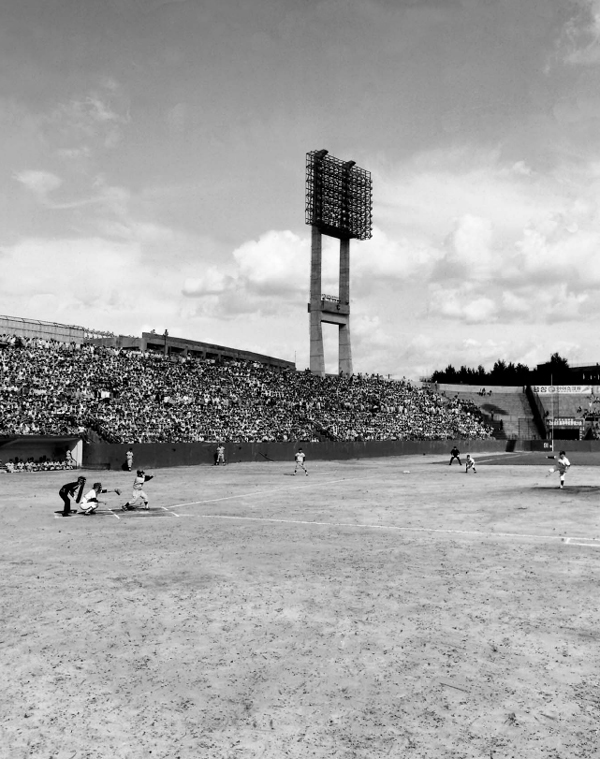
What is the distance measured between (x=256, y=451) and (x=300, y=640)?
143 feet

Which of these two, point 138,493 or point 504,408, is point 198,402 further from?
point 504,408

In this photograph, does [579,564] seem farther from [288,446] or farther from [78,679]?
[288,446]

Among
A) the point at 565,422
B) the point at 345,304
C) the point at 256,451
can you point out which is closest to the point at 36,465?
the point at 256,451

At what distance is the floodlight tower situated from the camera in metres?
84.1

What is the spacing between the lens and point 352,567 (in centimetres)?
1360

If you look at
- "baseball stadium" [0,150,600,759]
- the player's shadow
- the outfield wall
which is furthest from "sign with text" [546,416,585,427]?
the player's shadow

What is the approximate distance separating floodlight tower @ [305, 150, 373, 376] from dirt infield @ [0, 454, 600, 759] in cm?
6623

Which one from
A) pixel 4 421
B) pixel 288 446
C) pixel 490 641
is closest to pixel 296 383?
pixel 288 446

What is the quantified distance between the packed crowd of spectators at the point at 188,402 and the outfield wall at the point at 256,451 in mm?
1730

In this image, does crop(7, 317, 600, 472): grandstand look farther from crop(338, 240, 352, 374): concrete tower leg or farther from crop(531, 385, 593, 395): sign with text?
crop(338, 240, 352, 374): concrete tower leg

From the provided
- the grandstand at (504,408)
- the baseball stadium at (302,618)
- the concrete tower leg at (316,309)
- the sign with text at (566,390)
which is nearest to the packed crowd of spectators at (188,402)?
the concrete tower leg at (316,309)

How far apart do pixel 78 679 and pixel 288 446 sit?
4751cm

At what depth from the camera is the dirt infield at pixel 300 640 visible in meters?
6.54

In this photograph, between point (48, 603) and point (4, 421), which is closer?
point (48, 603)
